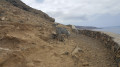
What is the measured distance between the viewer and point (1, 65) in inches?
159

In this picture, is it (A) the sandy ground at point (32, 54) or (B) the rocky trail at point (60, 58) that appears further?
(B) the rocky trail at point (60, 58)

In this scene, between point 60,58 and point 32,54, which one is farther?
point 60,58

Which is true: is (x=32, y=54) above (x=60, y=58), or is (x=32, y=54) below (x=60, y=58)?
above

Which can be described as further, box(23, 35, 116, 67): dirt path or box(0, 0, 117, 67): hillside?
box(23, 35, 116, 67): dirt path

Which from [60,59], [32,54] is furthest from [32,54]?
[60,59]

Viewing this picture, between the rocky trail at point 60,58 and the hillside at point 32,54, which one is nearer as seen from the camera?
the hillside at point 32,54

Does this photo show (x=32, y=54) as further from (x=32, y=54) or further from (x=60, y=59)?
(x=60, y=59)

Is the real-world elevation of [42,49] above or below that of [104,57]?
above

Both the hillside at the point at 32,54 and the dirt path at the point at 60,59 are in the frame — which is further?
the dirt path at the point at 60,59

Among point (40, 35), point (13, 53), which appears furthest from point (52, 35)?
point (13, 53)

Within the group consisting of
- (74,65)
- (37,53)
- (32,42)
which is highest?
(32,42)

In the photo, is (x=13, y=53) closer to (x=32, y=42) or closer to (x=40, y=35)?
(x=32, y=42)

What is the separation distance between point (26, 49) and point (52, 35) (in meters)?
2.52

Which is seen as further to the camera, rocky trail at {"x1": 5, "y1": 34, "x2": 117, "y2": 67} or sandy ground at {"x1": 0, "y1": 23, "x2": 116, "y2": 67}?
rocky trail at {"x1": 5, "y1": 34, "x2": 117, "y2": 67}
